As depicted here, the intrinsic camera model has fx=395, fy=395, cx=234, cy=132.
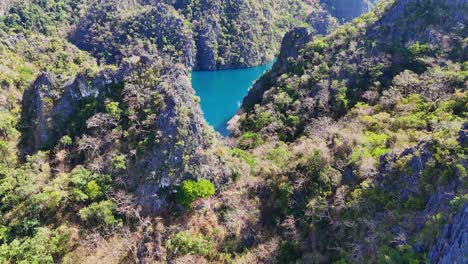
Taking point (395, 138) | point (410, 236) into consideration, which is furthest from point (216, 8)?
point (410, 236)

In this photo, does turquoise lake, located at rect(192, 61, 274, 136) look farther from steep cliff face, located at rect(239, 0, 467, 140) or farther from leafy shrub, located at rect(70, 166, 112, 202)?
leafy shrub, located at rect(70, 166, 112, 202)

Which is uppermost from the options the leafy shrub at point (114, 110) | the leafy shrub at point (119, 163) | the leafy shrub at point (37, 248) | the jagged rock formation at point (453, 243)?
the leafy shrub at point (114, 110)

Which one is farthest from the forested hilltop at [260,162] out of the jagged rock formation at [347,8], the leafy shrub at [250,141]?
the jagged rock formation at [347,8]

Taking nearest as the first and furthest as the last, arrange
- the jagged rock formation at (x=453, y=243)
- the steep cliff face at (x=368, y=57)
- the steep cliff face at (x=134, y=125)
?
1. the jagged rock formation at (x=453, y=243)
2. the steep cliff face at (x=134, y=125)
3. the steep cliff face at (x=368, y=57)

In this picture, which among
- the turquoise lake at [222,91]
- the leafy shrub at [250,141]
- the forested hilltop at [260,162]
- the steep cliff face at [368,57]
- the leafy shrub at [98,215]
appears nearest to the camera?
the forested hilltop at [260,162]

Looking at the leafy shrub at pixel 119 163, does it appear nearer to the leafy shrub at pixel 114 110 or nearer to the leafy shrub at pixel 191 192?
the leafy shrub at pixel 114 110

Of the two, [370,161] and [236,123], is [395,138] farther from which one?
[236,123]
